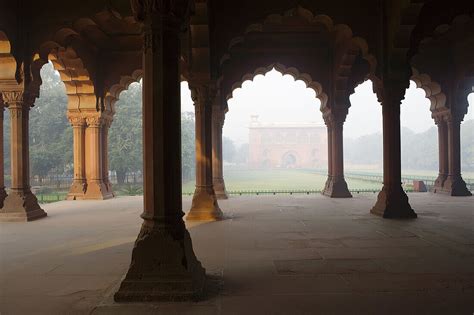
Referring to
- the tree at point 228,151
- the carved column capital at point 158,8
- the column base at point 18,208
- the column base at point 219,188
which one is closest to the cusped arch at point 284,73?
the column base at point 219,188

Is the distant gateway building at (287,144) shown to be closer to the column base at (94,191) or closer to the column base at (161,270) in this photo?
the column base at (94,191)

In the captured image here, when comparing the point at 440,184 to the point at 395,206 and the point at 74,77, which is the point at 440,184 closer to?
the point at 395,206

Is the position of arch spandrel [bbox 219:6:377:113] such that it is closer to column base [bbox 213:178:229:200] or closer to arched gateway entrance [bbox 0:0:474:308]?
arched gateway entrance [bbox 0:0:474:308]

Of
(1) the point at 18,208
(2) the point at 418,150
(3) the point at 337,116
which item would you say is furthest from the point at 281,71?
Result: (2) the point at 418,150

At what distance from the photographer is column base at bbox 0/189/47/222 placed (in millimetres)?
9477

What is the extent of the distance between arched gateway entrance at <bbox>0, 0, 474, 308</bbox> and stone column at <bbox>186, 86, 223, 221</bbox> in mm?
27

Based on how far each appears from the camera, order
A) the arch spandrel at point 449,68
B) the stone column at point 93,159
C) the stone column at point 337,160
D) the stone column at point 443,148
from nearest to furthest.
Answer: the arch spandrel at point 449,68, the stone column at point 337,160, the stone column at point 93,159, the stone column at point 443,148

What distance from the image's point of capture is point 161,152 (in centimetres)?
406

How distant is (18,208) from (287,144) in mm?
67429

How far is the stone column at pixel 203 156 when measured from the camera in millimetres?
9555

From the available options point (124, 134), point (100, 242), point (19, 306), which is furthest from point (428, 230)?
point (124, 134)

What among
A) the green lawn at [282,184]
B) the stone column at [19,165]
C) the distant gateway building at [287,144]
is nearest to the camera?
the stone column at [19,165]

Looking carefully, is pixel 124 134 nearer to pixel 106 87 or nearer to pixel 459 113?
pixel 106 87

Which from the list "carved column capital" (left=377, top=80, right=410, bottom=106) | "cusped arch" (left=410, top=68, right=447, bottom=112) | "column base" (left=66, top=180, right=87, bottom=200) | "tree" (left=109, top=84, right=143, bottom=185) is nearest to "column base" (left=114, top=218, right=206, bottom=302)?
"carved column capital" (left=377, top=80, right=410, bottom=106)
